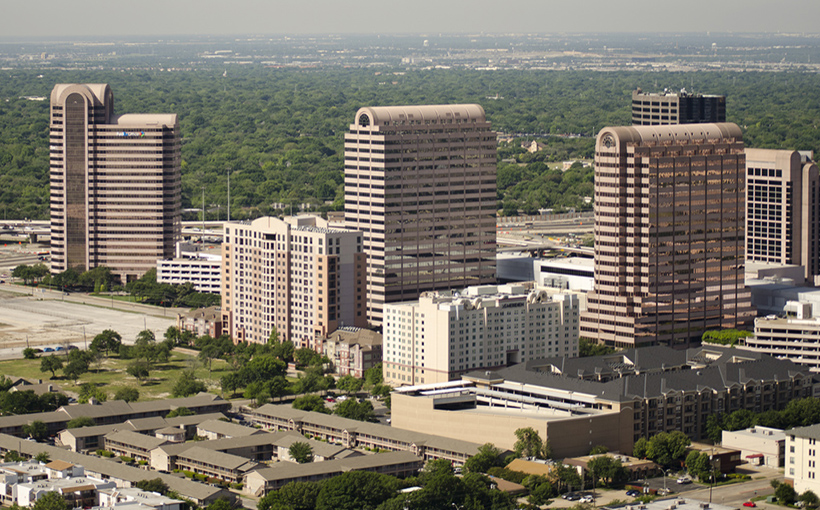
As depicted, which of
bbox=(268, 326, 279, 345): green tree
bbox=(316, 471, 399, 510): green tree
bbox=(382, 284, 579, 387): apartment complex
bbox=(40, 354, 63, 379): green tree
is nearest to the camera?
bbox=(316, 471, 399, 510): green tree

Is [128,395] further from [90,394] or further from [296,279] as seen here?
[296,279]

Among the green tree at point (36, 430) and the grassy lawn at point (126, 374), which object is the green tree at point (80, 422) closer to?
the green tree at point (36, 430)

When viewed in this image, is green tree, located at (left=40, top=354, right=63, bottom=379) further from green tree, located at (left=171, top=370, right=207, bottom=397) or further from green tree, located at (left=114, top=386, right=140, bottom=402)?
green tree, located at (left=114, top=386, right=140, bottom=402)

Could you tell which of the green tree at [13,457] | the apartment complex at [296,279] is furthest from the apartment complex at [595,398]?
the green tree at [13,457]

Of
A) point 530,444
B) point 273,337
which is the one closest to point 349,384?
point 273,337

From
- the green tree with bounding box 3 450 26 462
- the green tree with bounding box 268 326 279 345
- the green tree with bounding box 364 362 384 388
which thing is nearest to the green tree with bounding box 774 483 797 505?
the green tree with bounding box 364 362 384 388

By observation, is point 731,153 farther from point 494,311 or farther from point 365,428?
point 365,428
